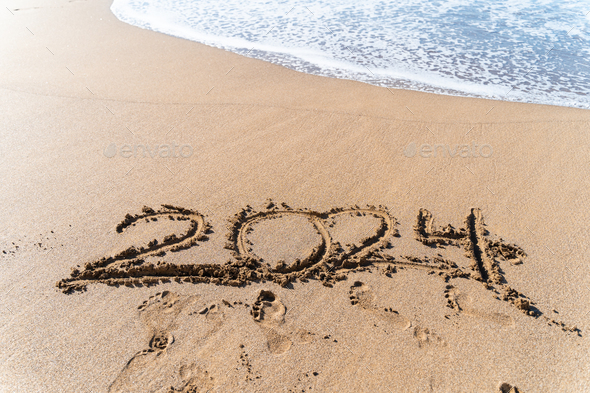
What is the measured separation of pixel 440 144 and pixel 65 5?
7.33 meters

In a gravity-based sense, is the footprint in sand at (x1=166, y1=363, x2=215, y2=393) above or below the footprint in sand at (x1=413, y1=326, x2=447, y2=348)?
above

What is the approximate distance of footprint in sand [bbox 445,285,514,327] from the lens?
2279 mm

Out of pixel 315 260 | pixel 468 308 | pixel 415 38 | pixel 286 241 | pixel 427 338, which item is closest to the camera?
pixel 427 338

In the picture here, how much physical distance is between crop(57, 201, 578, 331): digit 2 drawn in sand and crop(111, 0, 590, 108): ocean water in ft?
8.54

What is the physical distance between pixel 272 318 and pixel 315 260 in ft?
1.84

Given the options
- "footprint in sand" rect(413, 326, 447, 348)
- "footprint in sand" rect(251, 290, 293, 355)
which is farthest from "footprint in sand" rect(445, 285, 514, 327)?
"footprint in sand" rect(251, 290, 293, 355)

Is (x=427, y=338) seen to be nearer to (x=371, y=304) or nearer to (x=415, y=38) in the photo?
(x=371, y=304)

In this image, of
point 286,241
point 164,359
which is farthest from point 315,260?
point 164,359

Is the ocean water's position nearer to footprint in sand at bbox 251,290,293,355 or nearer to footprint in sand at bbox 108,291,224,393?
footprint in sand at bbox 251,290,293,355

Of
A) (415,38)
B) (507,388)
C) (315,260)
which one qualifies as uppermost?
(415,38)

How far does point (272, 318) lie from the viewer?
2254 millimetres

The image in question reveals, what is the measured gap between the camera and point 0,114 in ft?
13.3

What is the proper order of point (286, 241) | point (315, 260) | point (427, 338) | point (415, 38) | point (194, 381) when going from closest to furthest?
point (194, 381) < point (427, 338) < point (315, 260) < point (286, 241) < point (415, 38)

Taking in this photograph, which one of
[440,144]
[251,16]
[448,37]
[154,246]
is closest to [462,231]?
[440,144]
